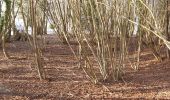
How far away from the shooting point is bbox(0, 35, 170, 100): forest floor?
19.8 feet

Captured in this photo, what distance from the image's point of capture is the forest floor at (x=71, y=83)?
6.04m

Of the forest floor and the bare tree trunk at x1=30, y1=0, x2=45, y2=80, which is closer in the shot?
the forest floor

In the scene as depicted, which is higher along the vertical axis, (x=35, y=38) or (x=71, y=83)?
(x=35, y=38)

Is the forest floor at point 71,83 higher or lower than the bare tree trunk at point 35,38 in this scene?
lower

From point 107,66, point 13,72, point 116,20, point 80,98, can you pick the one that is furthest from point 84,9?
point 13,72

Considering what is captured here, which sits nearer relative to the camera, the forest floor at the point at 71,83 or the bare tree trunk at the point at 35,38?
the forest floor at the point at 71,83

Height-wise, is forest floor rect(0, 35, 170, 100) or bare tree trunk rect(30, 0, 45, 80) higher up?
bare tree trunk rect(30, 0, 45, 80)

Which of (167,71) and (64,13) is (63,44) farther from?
(167,71)

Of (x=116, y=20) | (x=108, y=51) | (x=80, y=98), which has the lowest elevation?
(x=80, y=98)

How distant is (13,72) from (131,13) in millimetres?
2352

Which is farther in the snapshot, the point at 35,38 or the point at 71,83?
the point at 71,83

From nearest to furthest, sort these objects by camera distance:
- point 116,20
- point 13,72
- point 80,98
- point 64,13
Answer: point 80,98 < point 116,20 < point 13,72 < point 64,13

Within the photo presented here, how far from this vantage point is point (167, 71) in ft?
25.5

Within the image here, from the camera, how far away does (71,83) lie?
6789 mm
